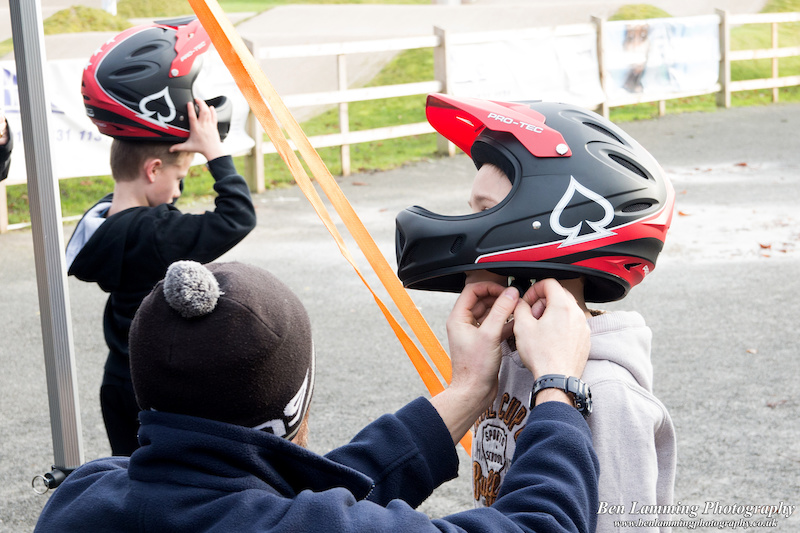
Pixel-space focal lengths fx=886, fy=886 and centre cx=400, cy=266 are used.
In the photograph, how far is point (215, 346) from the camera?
1.59 m

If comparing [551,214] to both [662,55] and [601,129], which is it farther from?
[662,55]

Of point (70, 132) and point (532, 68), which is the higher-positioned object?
point (70, 132)

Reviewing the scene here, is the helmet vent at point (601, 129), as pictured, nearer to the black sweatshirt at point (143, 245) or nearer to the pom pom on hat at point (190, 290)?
the pom pom on hat at point (190, 290)

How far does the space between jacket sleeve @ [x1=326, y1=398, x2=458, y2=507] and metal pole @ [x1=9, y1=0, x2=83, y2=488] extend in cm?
173

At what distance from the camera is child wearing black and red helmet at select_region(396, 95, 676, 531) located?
2.11 m

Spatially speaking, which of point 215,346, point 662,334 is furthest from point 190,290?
point 662,334

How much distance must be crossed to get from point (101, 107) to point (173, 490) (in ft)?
7.54

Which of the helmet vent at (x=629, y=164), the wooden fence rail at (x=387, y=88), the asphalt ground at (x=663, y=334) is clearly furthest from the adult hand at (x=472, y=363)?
the wooden fence rail at (x=387, y=88)

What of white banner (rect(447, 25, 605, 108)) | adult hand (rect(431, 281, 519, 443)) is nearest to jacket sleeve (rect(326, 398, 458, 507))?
adult hand (rect(431, 281, 519, 443))

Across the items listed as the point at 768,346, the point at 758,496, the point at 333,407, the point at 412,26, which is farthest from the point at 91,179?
the point at 412,26

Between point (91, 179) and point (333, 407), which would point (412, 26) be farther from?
point (333, 407)

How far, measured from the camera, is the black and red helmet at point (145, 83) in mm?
3396

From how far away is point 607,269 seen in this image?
2.19 m

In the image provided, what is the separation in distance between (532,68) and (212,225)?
13037 millimetres
